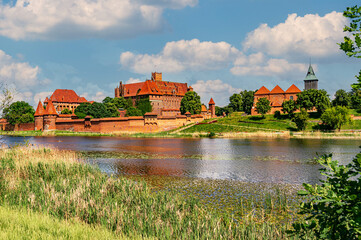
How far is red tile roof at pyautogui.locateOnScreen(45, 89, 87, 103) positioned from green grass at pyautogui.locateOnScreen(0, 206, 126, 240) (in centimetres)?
9728

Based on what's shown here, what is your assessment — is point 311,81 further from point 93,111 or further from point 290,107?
point 93,111

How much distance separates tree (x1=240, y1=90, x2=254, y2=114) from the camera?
3489 inches

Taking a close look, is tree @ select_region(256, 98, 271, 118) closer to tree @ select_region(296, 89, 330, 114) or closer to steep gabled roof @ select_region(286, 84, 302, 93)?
tree @ select_region(296, 89, 330, 114)

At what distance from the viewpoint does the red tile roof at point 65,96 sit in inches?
3803

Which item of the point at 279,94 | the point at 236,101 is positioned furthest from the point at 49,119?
the point at 279,94

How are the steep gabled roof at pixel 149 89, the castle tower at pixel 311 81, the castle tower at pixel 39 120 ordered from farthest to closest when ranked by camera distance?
the castle tower at pixel 311 81, the steep gabled roof at pixel 149 89, the castle tower at pixel 39 120

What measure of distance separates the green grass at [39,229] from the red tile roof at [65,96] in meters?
97.3

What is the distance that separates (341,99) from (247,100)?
25.1 meters

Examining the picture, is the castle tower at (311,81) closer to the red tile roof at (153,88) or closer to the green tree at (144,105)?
the red tile roof at (153,88)

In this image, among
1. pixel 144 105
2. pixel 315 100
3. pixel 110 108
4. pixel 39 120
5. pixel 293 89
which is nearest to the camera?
pixel 315 100

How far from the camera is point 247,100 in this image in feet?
291

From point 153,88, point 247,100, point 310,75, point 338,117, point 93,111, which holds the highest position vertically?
point 310,75

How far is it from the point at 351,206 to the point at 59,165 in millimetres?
11027

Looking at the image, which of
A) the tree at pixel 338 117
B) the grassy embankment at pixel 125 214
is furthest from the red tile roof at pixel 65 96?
the grassy embankment at pixel 125 214
